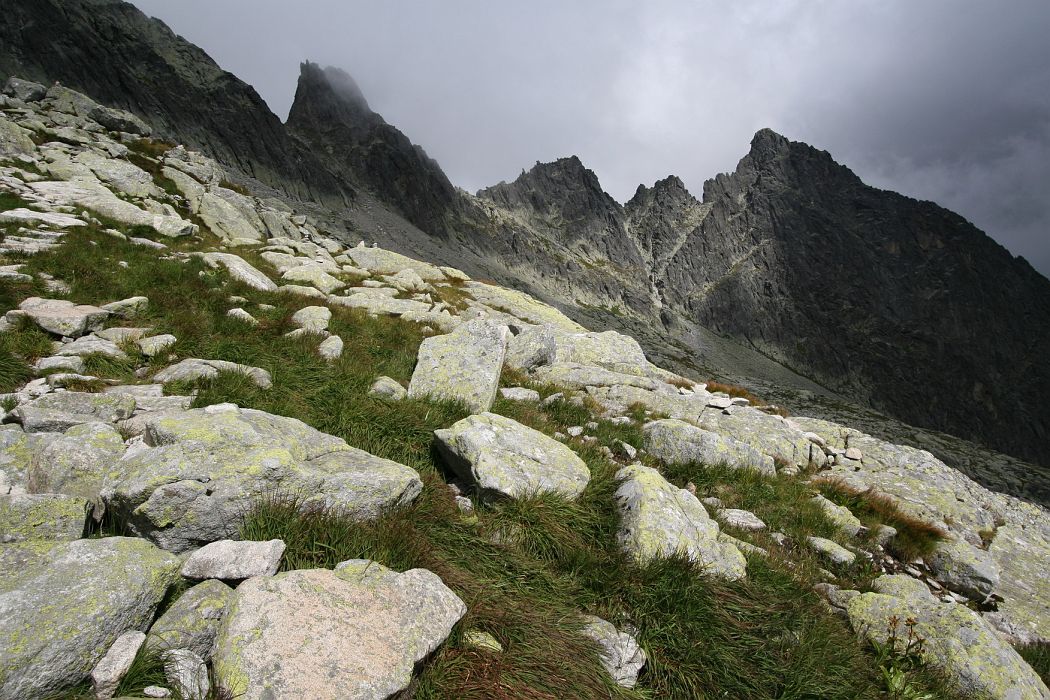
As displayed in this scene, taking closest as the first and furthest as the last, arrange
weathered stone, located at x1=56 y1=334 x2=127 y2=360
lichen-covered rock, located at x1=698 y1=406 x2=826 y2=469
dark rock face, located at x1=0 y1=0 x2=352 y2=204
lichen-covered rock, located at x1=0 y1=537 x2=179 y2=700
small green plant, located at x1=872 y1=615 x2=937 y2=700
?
lichen-covered rock, located at x1=0 y1=537 x2=179 y2=700 → small green plant, located at x1=872 y1=615 x2=937 y2=700 → weathered stone, located at x1=56 y1=334 x2=127 y2=360 → lichen-covered rock, located at x1=698 y1=406 x2=826 y2=469 → dark rock face, located at x1=0 y1=0 x2=352 y2=204

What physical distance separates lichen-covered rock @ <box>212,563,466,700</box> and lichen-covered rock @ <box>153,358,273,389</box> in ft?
13.6

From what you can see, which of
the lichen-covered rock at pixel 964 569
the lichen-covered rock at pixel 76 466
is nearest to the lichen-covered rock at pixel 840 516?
the lichen-covered rock at pixel 964 569

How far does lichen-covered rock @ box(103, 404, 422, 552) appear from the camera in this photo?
10.6ft

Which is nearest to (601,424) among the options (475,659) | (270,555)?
(475,659)

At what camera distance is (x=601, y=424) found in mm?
8570

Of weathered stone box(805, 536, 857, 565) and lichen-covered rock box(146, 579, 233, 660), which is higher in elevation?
weathered stone box(805, 536, 857, 565)

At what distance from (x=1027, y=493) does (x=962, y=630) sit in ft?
525

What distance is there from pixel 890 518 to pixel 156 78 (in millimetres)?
168609

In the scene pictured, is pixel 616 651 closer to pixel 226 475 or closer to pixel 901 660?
pixel 901 660

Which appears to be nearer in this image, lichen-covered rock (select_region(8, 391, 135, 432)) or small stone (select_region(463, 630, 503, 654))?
small stone (select_region(463, 630, 503, 654))

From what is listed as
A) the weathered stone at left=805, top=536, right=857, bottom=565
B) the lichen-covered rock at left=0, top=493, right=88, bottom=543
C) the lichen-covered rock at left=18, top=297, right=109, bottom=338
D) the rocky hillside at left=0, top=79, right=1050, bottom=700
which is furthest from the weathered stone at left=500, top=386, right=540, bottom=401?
the lichen-covered rock at left=18, top=297, right=109, bottom=338

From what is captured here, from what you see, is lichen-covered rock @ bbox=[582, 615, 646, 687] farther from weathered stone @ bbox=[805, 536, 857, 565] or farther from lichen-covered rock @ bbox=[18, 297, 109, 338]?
lichen-covered rock @ bbox=[18, 297, 109, 338]

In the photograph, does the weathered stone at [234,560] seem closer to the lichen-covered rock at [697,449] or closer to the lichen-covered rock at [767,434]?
the lichen-covered rock at [697,449]

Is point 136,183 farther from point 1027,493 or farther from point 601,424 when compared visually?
point 1027,493
